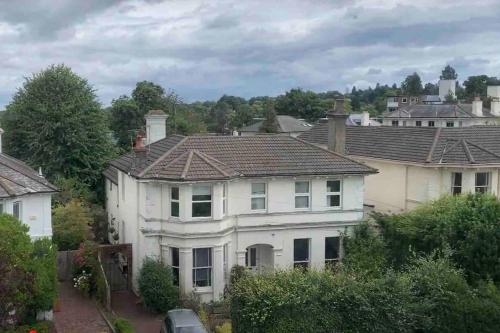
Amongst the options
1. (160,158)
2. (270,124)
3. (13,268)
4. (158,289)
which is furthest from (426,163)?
(270,124)

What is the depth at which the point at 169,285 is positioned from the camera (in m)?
27.8

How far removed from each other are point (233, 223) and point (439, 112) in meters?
63.8

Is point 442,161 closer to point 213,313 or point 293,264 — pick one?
point 293,264

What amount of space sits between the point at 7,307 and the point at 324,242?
1587cm

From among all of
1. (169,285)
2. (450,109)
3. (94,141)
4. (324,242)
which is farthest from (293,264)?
(450,109)

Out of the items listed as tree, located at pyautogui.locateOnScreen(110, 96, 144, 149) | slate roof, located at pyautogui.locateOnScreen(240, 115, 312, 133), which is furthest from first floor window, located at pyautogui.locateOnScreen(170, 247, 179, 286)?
slate roof, located at pyautogui.locateOnScreen(240, 115, 312, 133)

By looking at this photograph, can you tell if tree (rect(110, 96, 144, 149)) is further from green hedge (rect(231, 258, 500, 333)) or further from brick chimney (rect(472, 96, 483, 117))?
green hedge (rect(231, 258, 500, 333))

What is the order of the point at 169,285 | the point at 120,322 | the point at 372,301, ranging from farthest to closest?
the point at 169,285 < the point at 120,322 < the point at 372,301

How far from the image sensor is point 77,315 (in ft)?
89.8

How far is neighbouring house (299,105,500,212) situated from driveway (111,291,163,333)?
15.7 metres

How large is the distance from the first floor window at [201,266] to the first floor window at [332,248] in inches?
250

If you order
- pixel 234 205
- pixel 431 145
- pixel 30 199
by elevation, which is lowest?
pixel 234 205

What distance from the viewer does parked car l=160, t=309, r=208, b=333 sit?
2189 cm

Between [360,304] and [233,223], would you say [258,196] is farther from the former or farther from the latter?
[360,304]
